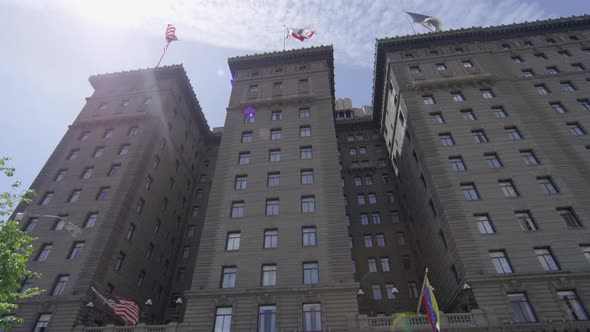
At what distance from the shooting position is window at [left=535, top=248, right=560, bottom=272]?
3356 centimetres

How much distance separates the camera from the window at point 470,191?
39719 millimetres

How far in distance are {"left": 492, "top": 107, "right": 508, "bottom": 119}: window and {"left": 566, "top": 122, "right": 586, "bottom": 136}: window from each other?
7.75 meters

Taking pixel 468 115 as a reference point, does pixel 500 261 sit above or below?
below

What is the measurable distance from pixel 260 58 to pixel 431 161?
35.7 metres

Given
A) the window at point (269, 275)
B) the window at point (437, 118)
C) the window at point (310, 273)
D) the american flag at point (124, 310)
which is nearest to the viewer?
the american flag at point (124, 310)

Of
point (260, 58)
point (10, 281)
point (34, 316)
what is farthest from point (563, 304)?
point (260, 58)

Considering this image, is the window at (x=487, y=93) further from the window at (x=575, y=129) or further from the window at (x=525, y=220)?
the window at (x=525, y=220)

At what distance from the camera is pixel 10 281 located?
904 inches

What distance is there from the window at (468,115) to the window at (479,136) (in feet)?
8.25

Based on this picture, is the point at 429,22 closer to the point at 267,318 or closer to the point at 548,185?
the point at 548,185

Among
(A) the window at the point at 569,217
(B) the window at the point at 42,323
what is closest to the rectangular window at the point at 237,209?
(B) the window at the point at 42,323

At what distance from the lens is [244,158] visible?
4806cm

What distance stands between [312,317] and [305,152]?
70.9 feet

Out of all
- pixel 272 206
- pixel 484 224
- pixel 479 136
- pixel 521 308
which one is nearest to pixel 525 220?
pixel 484 224
